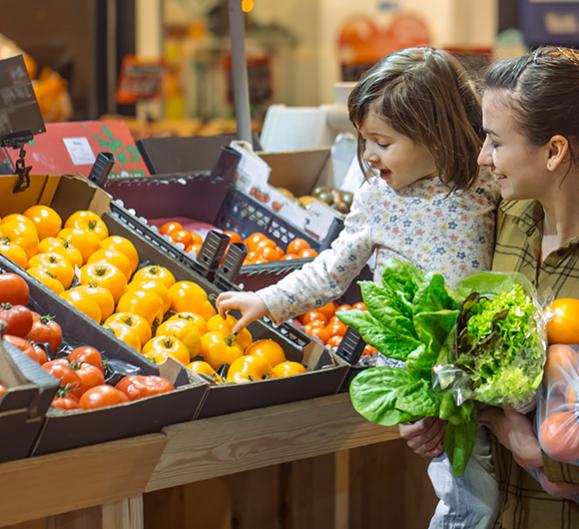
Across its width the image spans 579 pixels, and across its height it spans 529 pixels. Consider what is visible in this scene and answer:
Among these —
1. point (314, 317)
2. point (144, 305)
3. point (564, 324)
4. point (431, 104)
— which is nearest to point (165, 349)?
point (144, 305)

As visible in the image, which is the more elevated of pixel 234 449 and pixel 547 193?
pixel 547 193

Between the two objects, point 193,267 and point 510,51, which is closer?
point 193,267

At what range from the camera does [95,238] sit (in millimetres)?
2988

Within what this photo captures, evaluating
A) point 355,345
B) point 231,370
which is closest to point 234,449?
point 231,370

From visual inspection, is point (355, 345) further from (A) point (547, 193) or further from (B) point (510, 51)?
(B) point (510, 51)

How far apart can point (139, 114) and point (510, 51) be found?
286cm

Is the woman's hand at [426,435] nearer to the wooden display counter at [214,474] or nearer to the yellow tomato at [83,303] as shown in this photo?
the wooden display counter at [214,474]

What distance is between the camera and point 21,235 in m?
2.86

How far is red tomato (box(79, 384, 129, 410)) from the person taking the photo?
2.14m

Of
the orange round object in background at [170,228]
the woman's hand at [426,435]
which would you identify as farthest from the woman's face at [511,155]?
the orange round object in background at [170,228]

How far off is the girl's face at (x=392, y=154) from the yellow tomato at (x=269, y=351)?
1.63 feet

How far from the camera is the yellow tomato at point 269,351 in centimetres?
262

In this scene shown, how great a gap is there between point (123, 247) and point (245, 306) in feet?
1.78

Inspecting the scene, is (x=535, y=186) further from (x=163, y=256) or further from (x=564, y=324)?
(x=163, y=256)
